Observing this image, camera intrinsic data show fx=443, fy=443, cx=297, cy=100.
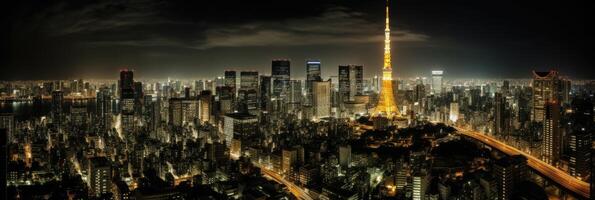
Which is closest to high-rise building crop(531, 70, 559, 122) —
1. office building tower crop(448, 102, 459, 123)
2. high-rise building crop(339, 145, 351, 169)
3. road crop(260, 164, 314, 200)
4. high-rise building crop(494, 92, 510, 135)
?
high-rise building crop(494, 92, 510, 135)

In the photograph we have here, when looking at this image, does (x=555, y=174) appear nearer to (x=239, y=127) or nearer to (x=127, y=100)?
(x=239, y=127)

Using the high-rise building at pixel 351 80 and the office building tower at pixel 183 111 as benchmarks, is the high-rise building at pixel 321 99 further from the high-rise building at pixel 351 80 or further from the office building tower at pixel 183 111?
the office building tower at pixel 183 111

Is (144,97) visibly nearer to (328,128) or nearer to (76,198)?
(328,128)

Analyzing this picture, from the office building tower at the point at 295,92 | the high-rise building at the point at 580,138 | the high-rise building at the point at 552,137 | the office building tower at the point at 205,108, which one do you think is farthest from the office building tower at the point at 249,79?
the high-rise building at the point at 580,138

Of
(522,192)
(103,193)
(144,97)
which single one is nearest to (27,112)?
(144,97)

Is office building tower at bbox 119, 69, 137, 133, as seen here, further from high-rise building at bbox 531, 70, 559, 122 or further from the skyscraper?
high-rise building at bbox 531, 70, 559, 122
